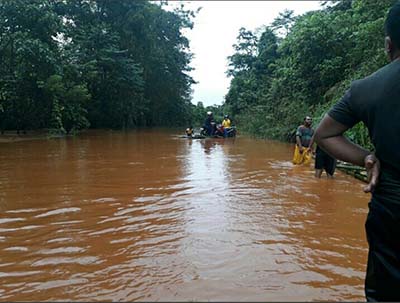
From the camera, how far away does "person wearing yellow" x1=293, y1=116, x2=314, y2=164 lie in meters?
10.9

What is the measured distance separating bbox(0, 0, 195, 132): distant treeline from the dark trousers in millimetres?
20093

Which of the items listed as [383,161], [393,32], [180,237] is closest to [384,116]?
[383,161]

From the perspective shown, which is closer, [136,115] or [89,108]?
[89,108]

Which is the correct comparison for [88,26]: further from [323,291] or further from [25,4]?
[323,291]

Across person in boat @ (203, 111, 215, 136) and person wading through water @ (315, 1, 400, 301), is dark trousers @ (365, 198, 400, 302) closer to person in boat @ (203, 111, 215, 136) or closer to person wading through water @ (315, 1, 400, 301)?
person wading through water @ (315, 1, 400, 301)

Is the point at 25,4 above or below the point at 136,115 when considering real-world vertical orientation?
above

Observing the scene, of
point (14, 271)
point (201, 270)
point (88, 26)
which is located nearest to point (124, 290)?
point (201, 270)

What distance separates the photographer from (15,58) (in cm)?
2109

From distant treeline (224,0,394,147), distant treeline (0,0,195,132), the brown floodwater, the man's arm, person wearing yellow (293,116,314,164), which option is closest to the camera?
the man's arm

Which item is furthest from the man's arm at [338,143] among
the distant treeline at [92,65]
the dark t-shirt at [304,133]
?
the distant treeline at [92,65]

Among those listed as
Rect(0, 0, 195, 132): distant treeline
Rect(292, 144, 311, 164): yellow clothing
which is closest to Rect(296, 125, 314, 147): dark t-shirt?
Rect(292, 144, 311, 164): yellow clothing

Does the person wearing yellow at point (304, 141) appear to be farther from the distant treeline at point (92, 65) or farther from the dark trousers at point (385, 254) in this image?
the distant treeline at point (92, 65)

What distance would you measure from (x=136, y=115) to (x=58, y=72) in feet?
56.5

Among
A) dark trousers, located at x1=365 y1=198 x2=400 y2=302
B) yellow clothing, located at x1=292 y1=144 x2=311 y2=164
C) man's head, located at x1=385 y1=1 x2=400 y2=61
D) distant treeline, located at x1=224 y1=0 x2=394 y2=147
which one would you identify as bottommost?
yellow clothing, located at x1=292 y1=144 x2=311 y2=164
